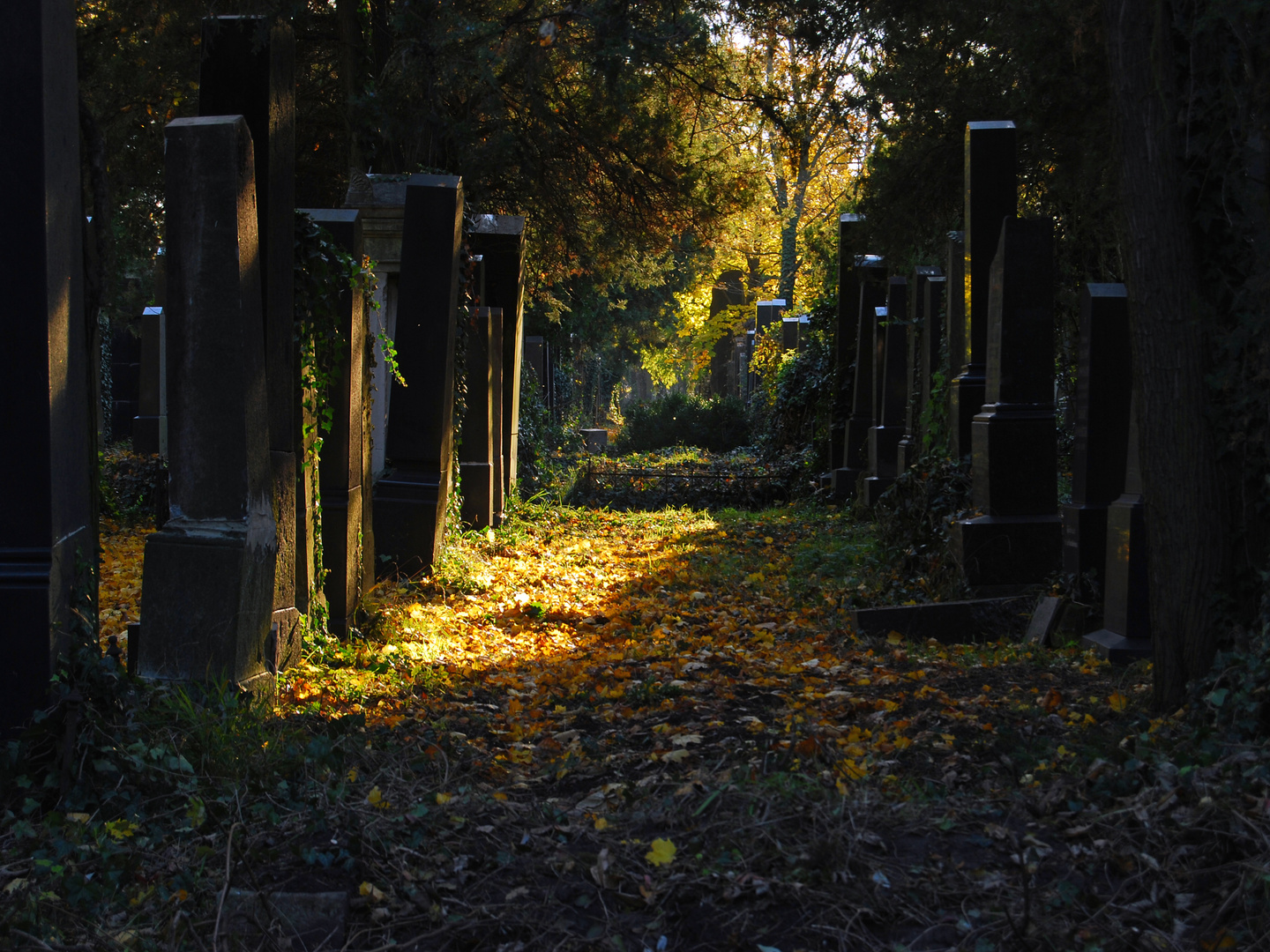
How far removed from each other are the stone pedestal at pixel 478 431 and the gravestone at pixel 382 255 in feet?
3.08

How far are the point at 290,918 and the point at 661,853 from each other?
1.01 meters

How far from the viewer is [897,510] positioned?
8672 millimetres

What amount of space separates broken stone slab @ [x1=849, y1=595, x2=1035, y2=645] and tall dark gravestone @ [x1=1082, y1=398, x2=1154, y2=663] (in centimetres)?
87

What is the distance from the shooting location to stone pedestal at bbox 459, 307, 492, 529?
9953 millimetres

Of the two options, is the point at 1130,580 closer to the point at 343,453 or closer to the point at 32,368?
the point at 343,453

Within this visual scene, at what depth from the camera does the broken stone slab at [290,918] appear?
110 inches

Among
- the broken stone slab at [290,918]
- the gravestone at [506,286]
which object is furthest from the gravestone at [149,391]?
the broken stone slab at [290,918]

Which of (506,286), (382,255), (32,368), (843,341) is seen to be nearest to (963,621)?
(32,368)

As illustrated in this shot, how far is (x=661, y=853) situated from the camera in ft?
9.81

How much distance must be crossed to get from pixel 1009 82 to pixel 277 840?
8.63 meters

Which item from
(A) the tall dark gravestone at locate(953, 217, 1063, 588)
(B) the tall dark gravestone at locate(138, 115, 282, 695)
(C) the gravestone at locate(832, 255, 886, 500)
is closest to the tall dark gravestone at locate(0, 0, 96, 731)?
(B) the tall dark gravestone at locate(138, 115, 282, 695)

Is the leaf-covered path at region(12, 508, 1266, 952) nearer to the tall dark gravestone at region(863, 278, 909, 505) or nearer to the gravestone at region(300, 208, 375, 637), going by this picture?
the gravestone at region(300, 208, 375, 637)

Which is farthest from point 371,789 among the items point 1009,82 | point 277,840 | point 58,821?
point 1009,82

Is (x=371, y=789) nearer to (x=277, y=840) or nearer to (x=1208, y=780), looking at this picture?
(x=277, y=840)
